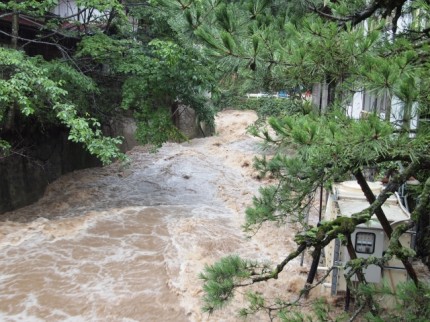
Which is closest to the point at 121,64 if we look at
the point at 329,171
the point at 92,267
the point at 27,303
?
the point at 92,267

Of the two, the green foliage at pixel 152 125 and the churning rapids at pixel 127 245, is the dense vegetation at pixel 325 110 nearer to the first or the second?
the churning rapids at pixel 127 245

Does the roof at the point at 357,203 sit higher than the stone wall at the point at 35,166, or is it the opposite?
the roof at the point at 357,203

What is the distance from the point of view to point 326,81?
10.6 feet

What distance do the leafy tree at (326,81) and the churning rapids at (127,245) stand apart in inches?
24.4

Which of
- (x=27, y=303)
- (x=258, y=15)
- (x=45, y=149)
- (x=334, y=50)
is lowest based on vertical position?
(x=27, y=303)

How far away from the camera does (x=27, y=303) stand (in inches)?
253

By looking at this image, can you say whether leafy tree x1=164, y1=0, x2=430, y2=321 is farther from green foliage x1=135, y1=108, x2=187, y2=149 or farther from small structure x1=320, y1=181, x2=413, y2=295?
green foliage x1=135, y1=108, x2=187, y2=149

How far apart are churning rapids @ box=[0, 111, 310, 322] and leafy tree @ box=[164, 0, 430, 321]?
24.4 inches

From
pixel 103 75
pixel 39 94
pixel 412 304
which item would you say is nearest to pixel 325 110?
pixel 412 304

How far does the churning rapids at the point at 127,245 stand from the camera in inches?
253

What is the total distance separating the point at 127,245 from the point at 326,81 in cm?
666

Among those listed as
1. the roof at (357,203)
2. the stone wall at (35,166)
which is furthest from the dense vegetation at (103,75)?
the roof at (357,203)

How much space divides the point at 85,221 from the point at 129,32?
5062 mm

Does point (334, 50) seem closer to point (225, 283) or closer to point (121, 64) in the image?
point (225, 283)
